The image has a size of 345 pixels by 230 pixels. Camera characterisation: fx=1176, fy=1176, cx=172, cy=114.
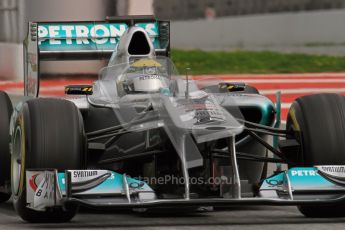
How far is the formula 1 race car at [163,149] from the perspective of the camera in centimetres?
721

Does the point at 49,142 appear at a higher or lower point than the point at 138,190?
higher

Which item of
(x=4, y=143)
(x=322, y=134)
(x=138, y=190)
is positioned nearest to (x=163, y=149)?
(x=138, y=190)

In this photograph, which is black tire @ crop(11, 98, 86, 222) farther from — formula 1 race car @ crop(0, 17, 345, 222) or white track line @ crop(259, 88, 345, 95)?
white track line @ crop(259, 88, 345, 95)

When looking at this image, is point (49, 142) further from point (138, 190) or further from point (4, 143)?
point (4, 143)

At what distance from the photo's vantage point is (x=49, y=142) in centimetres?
730

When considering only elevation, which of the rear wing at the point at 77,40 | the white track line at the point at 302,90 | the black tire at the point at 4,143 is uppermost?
the rear wing at the point at 77,40

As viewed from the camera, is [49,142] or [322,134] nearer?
[49,142]

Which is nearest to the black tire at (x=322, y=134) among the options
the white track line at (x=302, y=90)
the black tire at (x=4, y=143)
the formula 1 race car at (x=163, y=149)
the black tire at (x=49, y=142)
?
the formula 1 race car at (x=163, y=149)

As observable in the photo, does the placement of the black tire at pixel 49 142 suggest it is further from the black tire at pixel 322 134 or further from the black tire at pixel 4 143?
the black tire at pixel 322 134

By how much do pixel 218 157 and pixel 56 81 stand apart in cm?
1109

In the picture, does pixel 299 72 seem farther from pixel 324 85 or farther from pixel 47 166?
pixel 47 166

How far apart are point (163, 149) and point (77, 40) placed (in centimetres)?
334

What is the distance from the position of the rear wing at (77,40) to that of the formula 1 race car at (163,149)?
164cm

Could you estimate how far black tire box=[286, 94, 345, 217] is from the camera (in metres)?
7.67
